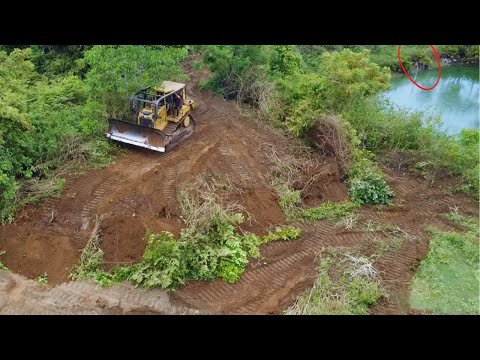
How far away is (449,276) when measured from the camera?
9172mm

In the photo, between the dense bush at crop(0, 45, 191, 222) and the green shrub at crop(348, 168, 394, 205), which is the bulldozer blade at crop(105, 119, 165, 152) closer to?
the dense bush at crop(0, 45, 191, 222)

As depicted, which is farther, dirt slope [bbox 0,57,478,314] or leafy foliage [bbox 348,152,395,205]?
leafy foliage [bbox 348,152,395,205]

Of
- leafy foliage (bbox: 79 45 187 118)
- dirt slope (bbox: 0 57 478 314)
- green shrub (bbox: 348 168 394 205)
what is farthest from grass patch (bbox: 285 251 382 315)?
leafy foliage (bbox: 79 45 187 118)

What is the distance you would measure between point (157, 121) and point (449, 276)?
26.3 ft

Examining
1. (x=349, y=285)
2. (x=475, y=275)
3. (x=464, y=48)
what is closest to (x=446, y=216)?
(x=475, y=275)

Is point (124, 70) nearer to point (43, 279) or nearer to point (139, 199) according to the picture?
point (139, 199)

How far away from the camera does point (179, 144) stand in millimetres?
12906

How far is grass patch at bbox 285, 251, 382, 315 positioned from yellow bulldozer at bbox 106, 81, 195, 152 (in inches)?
216

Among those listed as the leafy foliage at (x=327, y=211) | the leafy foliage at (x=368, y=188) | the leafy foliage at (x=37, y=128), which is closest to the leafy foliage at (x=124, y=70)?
the leafy foliage at (x=37, y=128)

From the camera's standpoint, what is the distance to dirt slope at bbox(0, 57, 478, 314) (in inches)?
333

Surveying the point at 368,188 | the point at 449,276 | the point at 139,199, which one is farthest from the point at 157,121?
the point at 449,276

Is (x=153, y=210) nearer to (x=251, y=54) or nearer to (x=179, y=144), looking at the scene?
(x=179, y=144)

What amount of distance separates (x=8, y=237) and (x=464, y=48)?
21.0 meters

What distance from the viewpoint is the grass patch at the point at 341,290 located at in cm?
823
